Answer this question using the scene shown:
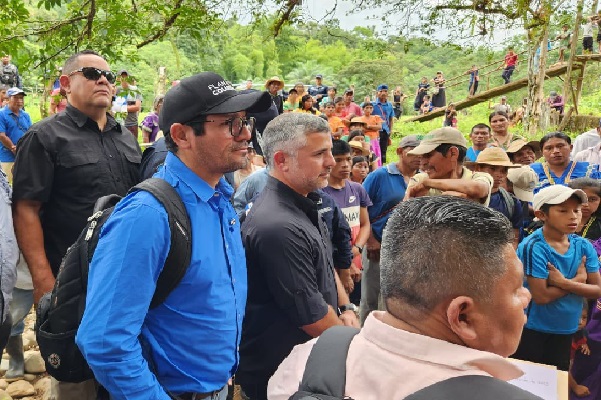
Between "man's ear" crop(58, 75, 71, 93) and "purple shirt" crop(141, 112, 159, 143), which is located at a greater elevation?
"man's ear" crop(58, 75, 71, 93)

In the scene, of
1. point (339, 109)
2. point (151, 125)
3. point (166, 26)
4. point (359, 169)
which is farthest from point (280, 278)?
point (339, 109)

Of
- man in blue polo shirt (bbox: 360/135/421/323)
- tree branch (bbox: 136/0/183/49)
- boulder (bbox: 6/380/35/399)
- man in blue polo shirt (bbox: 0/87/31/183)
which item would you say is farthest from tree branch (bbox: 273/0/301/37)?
boulder (bbox: 6/380/35/399)

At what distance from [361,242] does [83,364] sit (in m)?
2.80

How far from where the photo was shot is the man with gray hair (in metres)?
0.97

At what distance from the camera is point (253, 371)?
2.32 meters

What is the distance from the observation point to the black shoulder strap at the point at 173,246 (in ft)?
5.13

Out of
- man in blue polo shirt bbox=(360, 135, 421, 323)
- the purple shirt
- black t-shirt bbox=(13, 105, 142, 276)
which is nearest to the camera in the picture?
black t-shirt bbox=(13, 105, 142, 276)

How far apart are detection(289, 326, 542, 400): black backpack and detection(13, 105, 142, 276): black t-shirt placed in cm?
190

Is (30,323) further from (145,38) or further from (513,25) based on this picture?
(513,25)

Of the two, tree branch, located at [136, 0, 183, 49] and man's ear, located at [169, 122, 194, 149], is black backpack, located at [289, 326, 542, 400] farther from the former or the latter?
tree branch, located at [136, 0, 183, 49]

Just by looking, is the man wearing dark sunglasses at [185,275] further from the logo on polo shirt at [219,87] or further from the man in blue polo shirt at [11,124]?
the man in blue polo shirt at [11,124]

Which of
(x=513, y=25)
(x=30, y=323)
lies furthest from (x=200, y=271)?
(x=513, y=25)

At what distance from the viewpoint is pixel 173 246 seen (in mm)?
1561

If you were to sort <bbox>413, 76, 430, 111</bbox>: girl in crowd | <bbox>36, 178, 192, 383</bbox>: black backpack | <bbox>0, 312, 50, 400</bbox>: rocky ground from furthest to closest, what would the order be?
<bbox>413, 76, 430, 111</bbox>: girl in crowd, <bbox>0, 312, 50, 400</bbox>: rocky ground, <bbox>36, 178, 192, 383</bbox>: black backpack
